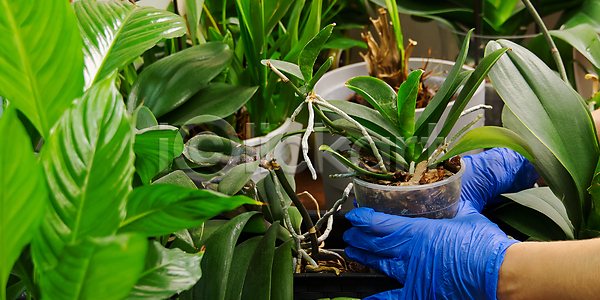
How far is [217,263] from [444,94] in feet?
0.94

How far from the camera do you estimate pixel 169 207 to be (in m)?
0.25

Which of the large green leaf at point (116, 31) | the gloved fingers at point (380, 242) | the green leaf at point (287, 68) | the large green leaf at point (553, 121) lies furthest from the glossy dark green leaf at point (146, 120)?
the large green leaf at point (553, 121)

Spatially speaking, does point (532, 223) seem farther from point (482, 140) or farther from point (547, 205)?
point (482, 140)

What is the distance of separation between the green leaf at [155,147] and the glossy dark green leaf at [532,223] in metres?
0.44

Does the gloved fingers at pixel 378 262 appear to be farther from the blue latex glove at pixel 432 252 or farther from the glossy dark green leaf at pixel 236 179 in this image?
the glossy dark green leaf at pixel 236 179

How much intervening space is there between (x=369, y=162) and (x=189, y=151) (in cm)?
21

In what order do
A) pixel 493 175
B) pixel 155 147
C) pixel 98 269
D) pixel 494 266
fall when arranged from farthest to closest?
pixel 493 175 → pixel 494 266 → pixel 155 147 → pixel 98 269

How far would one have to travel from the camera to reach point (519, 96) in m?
0.48

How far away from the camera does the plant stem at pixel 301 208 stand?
45 centimetres

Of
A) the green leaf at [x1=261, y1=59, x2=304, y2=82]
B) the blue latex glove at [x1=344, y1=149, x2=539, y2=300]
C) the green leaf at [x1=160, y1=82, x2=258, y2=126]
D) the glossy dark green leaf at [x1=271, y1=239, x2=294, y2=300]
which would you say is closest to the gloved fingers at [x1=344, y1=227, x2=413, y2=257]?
the blue latex glove at [x1=344, y1=149, x2=539, y2=300]

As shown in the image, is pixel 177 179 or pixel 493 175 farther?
pixel 493 175

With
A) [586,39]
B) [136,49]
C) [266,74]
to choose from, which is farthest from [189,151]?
[586,39]

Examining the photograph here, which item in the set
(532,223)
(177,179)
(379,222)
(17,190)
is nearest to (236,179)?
(177,179)

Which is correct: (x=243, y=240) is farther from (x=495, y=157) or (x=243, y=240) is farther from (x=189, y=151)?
(x=495, y=157)
